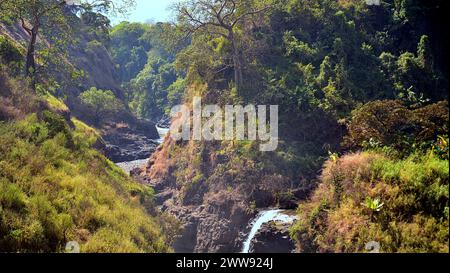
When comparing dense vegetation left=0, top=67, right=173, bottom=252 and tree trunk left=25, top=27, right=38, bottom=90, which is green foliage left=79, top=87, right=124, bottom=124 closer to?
tree trunk left=25, top=27, right=38, bottom=90

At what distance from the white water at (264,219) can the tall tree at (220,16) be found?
1225 centimetres

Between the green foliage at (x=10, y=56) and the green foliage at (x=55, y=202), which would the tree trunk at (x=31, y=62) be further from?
the green foliage at (x=55, y=202)

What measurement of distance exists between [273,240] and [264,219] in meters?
2.48

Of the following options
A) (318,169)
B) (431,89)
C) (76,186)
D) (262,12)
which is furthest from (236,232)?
(262,12)

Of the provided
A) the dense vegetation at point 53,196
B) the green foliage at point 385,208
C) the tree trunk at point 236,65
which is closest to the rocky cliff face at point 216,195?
the tree trunk at point 236,65

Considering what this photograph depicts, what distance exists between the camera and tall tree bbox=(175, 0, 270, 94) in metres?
31.3

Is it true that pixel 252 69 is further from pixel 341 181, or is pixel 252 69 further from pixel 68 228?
pixel 68 228

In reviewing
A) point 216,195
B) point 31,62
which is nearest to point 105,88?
point 31,62

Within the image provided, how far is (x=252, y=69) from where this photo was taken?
107ft

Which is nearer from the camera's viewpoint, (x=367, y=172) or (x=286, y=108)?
(x=367, y=172)

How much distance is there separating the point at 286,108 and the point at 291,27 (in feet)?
34.4

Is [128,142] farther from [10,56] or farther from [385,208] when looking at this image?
[385,208]

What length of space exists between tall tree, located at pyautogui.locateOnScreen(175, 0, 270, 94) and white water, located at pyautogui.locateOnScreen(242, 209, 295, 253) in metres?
12.2

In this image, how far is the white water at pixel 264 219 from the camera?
2123cm
